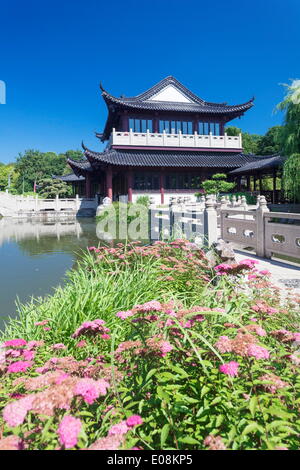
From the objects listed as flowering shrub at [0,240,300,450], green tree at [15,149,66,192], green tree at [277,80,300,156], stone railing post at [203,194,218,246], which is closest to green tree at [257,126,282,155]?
green tree at [277,80,300,156]

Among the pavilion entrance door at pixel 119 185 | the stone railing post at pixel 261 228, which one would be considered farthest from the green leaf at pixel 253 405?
the pavilion entrance door at pixel 119 185

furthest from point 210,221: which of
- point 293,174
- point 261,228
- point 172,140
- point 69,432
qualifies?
point 172,140

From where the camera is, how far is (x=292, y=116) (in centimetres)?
1514

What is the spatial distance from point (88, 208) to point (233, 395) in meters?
26.8

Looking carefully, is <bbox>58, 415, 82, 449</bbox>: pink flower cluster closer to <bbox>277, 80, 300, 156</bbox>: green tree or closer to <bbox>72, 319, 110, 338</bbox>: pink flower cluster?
<bbox>72, 319, 110, 338</bbox>: pink flower cluster

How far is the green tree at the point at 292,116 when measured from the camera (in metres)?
14.7

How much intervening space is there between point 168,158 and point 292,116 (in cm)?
940

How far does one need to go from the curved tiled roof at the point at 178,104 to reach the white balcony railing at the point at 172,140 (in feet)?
6.39

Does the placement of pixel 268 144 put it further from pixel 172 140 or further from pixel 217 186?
pixel 217 186

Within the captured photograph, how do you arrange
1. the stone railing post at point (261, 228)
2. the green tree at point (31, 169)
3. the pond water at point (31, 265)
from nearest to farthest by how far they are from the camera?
the pond water at point (31, 265), the stone railing post at point (261, 228), the green tree at point (31, 169)

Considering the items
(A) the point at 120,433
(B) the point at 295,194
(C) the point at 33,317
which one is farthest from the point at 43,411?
(B) the point at 295,194

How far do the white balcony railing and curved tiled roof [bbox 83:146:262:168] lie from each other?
1.75 ft

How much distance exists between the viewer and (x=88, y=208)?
27250mm

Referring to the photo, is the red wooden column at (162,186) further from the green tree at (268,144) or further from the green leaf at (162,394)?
the green tree at (268,144)
